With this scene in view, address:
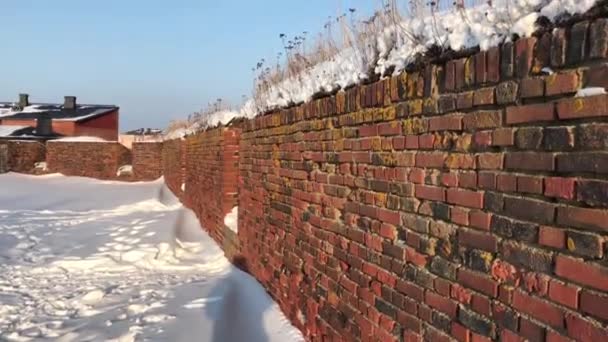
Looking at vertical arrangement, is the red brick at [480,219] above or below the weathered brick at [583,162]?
below

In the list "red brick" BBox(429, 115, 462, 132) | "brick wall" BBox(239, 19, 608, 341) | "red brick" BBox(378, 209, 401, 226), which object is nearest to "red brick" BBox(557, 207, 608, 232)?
"brick wall" BBox(239, 19, 608, 341)

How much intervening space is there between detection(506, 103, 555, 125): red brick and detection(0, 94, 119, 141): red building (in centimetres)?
4463

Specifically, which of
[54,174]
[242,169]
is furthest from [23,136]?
[242,169]

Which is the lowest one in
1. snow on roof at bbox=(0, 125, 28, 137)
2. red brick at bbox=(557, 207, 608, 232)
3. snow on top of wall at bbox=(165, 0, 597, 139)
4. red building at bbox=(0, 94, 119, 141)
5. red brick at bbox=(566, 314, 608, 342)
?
red brick at bbox=(566, 314, 608, 342)

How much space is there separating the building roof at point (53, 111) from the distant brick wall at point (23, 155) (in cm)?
1663

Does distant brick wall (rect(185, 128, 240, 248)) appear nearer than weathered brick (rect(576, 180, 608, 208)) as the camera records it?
No

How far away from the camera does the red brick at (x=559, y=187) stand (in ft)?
5.50

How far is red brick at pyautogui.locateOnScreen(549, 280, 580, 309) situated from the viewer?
1.64 meters

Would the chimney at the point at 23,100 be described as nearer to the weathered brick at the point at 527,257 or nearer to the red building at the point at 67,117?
the red building at the point at 67,117

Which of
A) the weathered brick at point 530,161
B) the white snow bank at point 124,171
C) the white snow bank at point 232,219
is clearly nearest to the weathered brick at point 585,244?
the weathered brick at point 530,161

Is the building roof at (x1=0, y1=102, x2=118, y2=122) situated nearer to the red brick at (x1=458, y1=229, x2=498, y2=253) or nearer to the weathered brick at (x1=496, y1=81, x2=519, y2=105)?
the red brick at (x1=458, y1=229, x2=498, y2=253)

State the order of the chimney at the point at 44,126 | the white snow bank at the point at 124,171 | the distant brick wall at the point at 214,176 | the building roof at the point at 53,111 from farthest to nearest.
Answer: the building roof at the point at 53,111, the chimney at the point at 44,126, the white snow bank at the point at 124,171, the distant brick wall at the point at 214,176

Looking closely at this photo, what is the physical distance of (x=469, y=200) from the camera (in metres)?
2.15

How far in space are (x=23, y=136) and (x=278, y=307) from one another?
3961 centimetres
